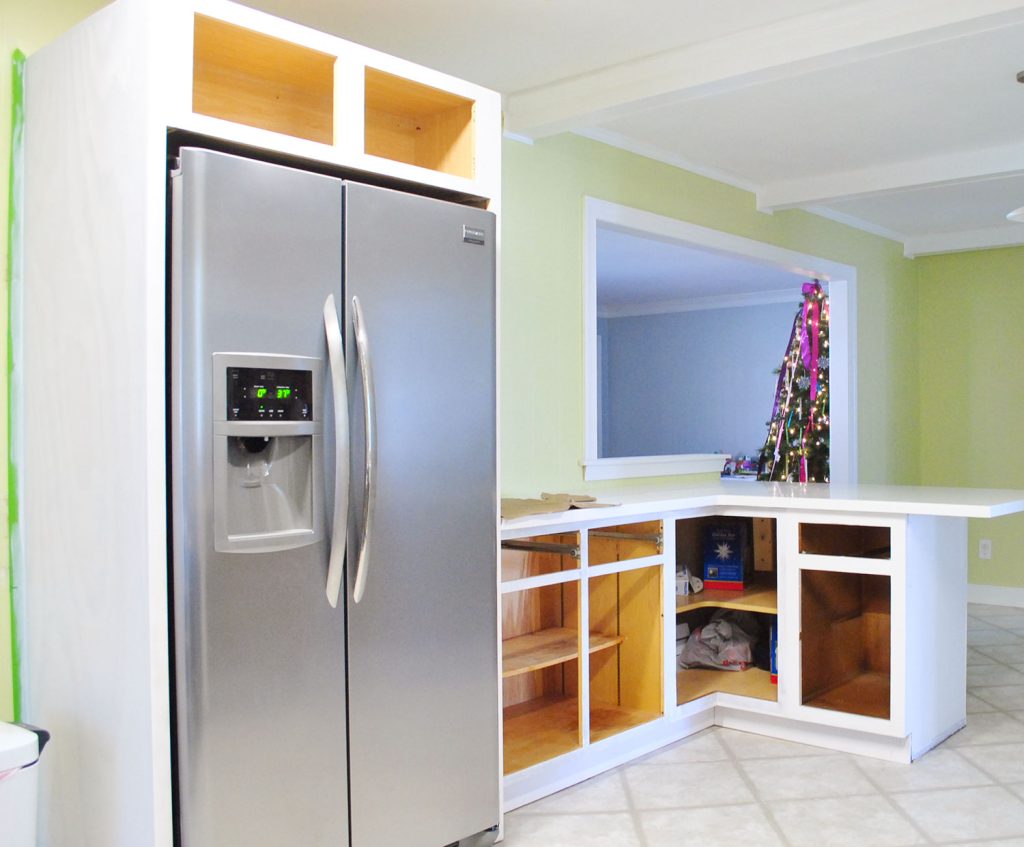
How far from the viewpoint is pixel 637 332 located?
33.4ft

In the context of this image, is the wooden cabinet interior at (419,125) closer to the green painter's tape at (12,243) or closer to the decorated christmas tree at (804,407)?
the green painter's tape at (12,243)

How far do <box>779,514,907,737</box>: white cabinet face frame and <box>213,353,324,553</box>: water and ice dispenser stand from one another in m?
1.97

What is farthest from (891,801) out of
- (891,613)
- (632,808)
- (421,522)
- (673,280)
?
(673,280)

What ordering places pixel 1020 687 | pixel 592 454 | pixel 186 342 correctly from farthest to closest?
pixel 1020 687 < pixel 592 454 < pixel 186 342

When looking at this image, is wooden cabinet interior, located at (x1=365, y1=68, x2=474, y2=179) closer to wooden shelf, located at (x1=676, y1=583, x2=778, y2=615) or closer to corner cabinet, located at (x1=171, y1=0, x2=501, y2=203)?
corner cabinet, located at (x1=171, y1=0, x2=501, y2=203)

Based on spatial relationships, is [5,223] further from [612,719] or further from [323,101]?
[612,719]

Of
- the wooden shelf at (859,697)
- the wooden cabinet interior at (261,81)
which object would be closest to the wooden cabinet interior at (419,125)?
the wooden cabinet interior at (261,81)

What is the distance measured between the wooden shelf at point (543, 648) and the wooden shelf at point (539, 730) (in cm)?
18

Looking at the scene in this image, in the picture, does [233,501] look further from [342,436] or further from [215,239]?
[215,239]

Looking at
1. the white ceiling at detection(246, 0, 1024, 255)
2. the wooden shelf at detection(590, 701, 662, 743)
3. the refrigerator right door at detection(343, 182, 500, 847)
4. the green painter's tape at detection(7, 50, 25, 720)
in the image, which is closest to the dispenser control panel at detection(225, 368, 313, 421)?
the refrigerator right door at detection(343, 182, 500, 847)

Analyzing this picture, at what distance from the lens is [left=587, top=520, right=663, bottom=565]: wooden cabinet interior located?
3322 mm

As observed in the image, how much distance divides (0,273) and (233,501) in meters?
0.81

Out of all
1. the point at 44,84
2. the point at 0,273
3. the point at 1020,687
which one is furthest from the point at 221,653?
the point at 1020,687

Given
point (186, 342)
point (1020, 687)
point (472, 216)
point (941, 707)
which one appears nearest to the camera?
point (186, 342)
